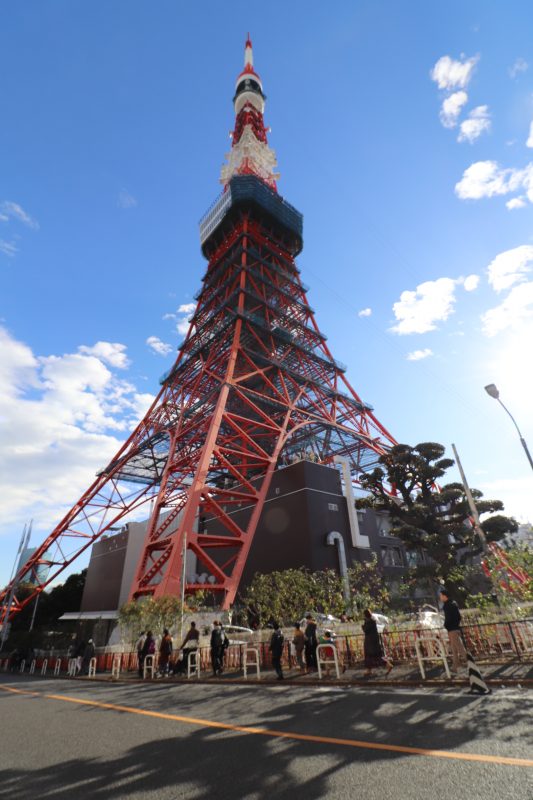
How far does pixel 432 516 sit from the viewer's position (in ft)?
65.0

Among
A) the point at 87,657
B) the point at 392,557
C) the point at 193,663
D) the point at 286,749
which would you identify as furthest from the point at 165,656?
the point at 392,557

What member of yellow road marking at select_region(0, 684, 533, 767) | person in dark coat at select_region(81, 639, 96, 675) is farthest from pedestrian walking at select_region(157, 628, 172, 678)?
yellow road marking at select_region(0, 684, 533, 767)

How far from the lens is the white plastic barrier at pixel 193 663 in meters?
12.4

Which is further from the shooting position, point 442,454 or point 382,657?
point 442,454

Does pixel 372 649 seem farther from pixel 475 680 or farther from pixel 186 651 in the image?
pixel 186 651

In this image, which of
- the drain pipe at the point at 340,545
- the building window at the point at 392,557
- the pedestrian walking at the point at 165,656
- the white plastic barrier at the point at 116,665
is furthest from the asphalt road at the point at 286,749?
the building window at the point at 392,557

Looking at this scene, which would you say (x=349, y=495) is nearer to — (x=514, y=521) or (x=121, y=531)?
(x=514, y=521)

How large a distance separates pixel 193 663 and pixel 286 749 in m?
10.3

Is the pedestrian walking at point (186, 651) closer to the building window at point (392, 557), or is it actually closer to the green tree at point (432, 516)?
the green tree at point (432, 516)

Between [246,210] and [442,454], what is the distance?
32.8 meters

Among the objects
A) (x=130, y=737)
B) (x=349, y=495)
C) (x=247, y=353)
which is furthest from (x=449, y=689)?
(x=247, y=353)

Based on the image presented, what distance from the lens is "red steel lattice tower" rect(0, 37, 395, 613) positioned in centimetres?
2828

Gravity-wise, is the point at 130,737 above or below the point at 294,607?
below

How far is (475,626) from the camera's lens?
10.7 meters
